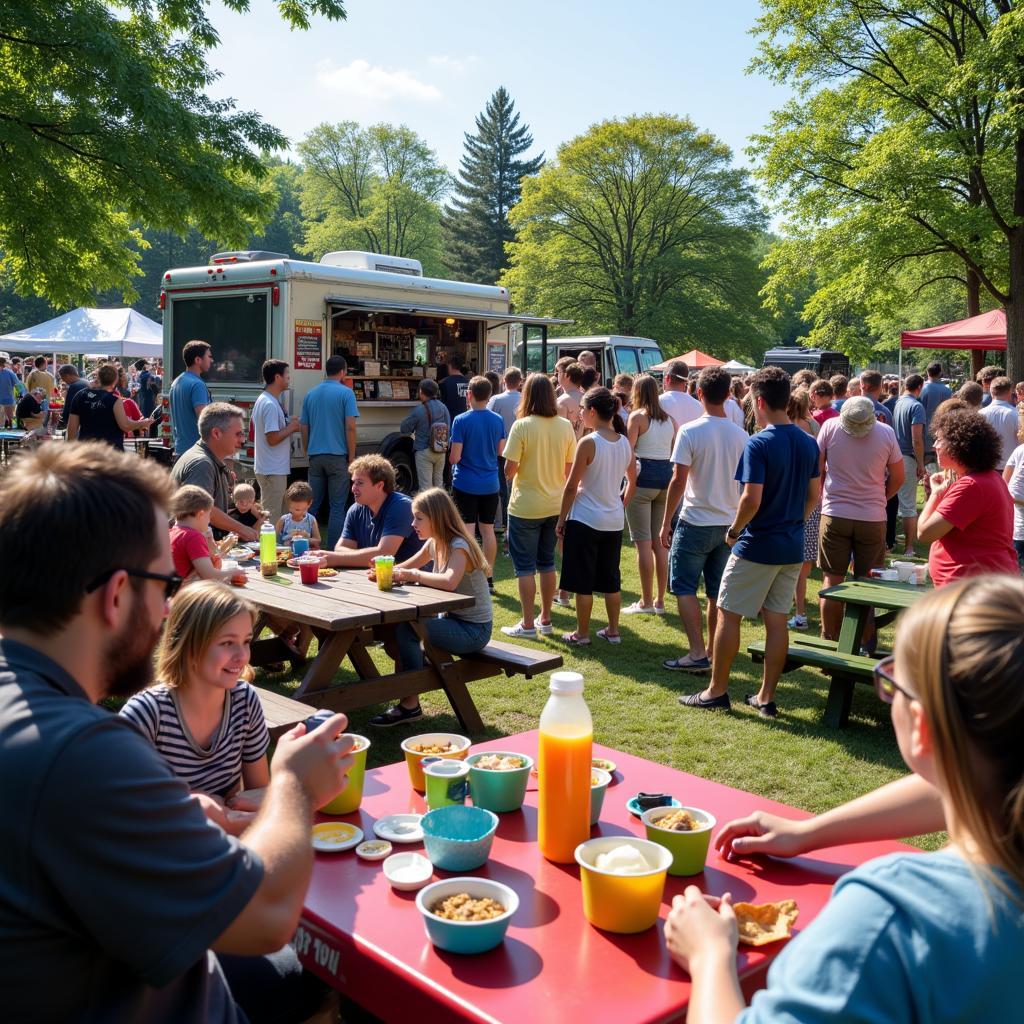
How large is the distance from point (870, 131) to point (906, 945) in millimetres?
22084

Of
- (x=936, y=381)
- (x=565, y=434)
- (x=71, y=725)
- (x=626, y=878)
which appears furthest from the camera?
(x=936, y=381)

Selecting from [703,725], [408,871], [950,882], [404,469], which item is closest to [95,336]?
[404,469]

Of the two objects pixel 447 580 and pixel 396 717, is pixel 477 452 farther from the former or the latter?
pixel 396 717

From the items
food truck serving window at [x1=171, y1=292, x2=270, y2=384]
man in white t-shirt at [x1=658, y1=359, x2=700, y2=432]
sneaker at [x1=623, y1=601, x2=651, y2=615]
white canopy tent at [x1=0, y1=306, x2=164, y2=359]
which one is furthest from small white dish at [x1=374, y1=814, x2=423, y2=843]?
white canopy tent at [x1=0, y1=306, x2=164, y2=359]

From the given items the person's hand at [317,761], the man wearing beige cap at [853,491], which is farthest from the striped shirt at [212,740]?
the man wearing beige cap at [853,491]

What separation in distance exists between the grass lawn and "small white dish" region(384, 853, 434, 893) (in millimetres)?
2801

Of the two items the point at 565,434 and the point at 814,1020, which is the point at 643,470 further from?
the point at 814,1020

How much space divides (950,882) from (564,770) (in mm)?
1005

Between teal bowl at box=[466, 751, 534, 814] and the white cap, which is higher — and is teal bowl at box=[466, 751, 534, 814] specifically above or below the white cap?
below

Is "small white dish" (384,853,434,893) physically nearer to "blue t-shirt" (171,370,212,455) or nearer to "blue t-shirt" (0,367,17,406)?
"blue t-shirt" (171,370,212,455)

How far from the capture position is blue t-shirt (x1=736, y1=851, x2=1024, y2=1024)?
1.04 meters

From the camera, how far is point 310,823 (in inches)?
61.4

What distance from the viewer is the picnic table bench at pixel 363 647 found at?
464 cm

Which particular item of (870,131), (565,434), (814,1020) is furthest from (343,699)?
(870,131)
